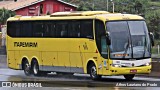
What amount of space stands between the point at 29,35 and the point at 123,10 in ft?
161

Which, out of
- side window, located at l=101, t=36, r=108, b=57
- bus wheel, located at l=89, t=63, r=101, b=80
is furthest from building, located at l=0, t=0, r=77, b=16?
side window, located at l=101, t=36, r=108, b=57

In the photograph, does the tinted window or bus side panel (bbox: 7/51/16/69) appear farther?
bus side panel (bbox: 7/51/16/69)

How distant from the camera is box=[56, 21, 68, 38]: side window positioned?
26.8 m

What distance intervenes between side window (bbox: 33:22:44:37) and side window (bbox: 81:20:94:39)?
12.6ft

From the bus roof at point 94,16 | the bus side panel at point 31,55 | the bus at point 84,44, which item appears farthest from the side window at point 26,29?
the bus roof at point 94,16

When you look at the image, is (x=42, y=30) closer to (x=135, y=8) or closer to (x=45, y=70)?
(x=45, y=70)

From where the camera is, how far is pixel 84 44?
25328 mm

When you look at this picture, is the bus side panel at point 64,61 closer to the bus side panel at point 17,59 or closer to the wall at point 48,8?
the bus side panel at point 17,59

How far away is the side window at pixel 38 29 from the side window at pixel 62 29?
1.54m

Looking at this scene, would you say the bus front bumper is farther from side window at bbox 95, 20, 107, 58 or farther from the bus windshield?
side window at bbox 95, 20, 107, 58

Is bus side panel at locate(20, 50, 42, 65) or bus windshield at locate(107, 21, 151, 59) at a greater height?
bus windshield at locate(107, 21, 151, 59)

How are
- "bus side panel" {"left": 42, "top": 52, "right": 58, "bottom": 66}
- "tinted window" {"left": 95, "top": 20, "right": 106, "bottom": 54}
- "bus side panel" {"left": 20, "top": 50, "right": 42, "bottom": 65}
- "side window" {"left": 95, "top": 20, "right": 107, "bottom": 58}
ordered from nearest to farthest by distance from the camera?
"side window" {"left": 95, "top": 20, "right": 107, "bottom": 58}
"tinted window" {"left": 95, "top": 20, "right": 106, "bottom": 54}
"bus side panel" {"left": 42, "top": 52, "right": 58, "bottom": 66}
"bus side panel" {"left": 20, "top": 50, "right": 42, "bottom": 65}

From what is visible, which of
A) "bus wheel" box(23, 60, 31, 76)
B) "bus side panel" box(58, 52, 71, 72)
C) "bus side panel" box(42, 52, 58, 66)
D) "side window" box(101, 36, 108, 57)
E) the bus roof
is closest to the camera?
"side window" box(101, 36, 108, 57)

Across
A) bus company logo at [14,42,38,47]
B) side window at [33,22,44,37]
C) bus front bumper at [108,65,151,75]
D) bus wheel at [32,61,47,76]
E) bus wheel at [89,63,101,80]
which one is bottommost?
bus wheel at [32,61,47,76]
